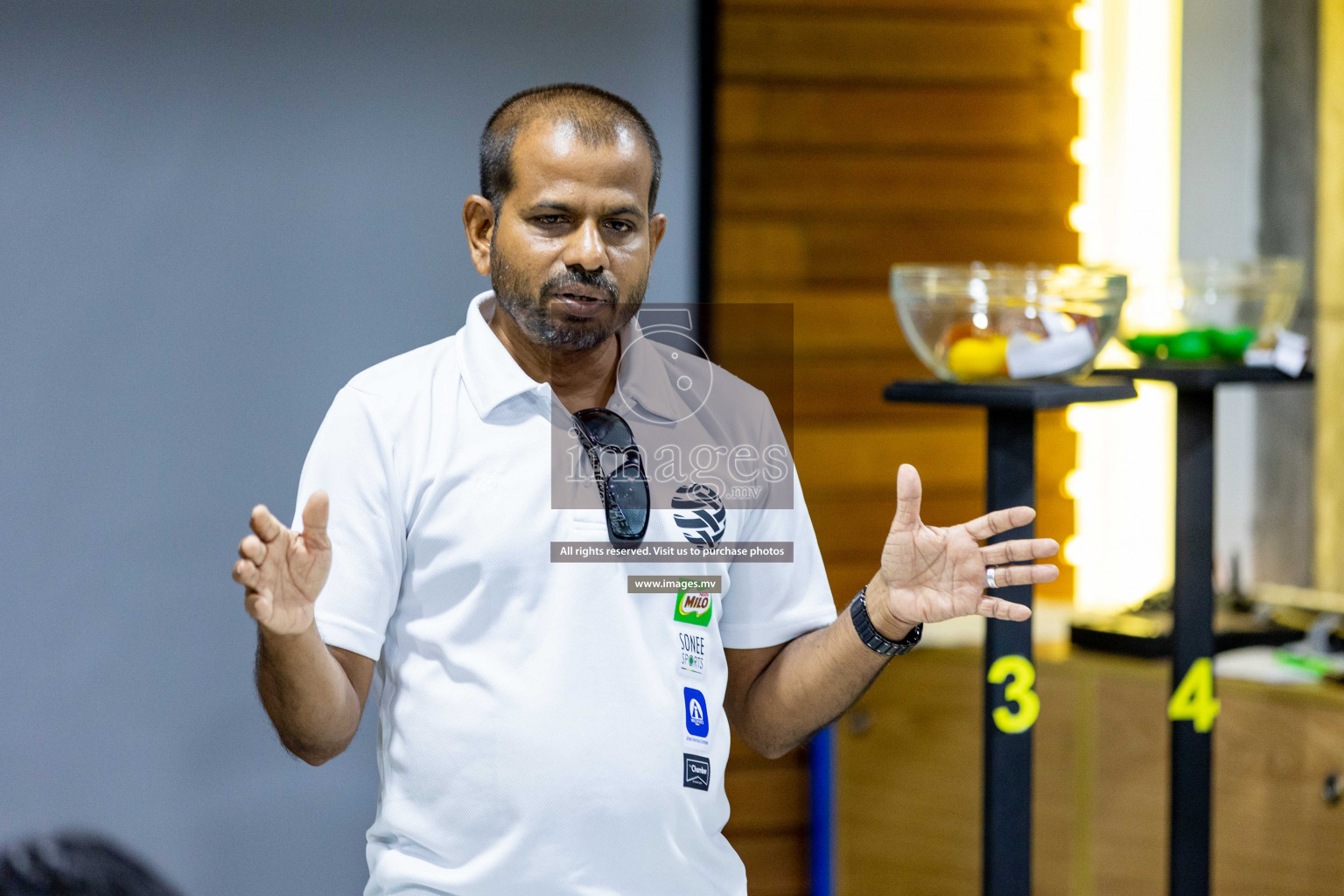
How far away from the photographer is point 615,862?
1.19m

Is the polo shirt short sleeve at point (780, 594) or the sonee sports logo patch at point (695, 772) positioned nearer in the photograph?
the sonee sports logo patch at point (695, 772)

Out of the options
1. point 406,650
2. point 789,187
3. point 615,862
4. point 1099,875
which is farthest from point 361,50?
point 1099,875

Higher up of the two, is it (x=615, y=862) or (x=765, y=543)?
(x=765, y=543)

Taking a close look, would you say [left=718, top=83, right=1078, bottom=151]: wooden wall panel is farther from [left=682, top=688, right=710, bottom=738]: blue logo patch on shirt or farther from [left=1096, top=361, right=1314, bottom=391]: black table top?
[left=682, top=688, right=710, bottom=738]: blue logo patch on shirt

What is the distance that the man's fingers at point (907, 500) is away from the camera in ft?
3.93

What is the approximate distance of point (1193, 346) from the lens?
1.98m

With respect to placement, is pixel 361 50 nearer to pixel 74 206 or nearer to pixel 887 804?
pixel 74 206

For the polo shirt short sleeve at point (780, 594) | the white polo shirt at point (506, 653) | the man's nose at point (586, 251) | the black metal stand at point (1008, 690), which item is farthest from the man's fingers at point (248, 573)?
the black metal stand at point (1008, 690)

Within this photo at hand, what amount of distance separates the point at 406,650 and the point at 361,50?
1.62 m

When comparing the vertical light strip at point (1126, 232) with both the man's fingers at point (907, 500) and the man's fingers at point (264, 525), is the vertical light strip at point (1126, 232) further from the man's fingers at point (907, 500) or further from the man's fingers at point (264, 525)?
the man's fingers at point (264, 525)

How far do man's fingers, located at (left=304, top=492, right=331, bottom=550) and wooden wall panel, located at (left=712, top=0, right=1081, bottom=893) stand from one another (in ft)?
5.48

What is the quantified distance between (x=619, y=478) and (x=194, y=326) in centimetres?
149

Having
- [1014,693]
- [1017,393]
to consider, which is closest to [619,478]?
[1017,393]

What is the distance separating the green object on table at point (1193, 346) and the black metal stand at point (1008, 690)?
17.0 inches
